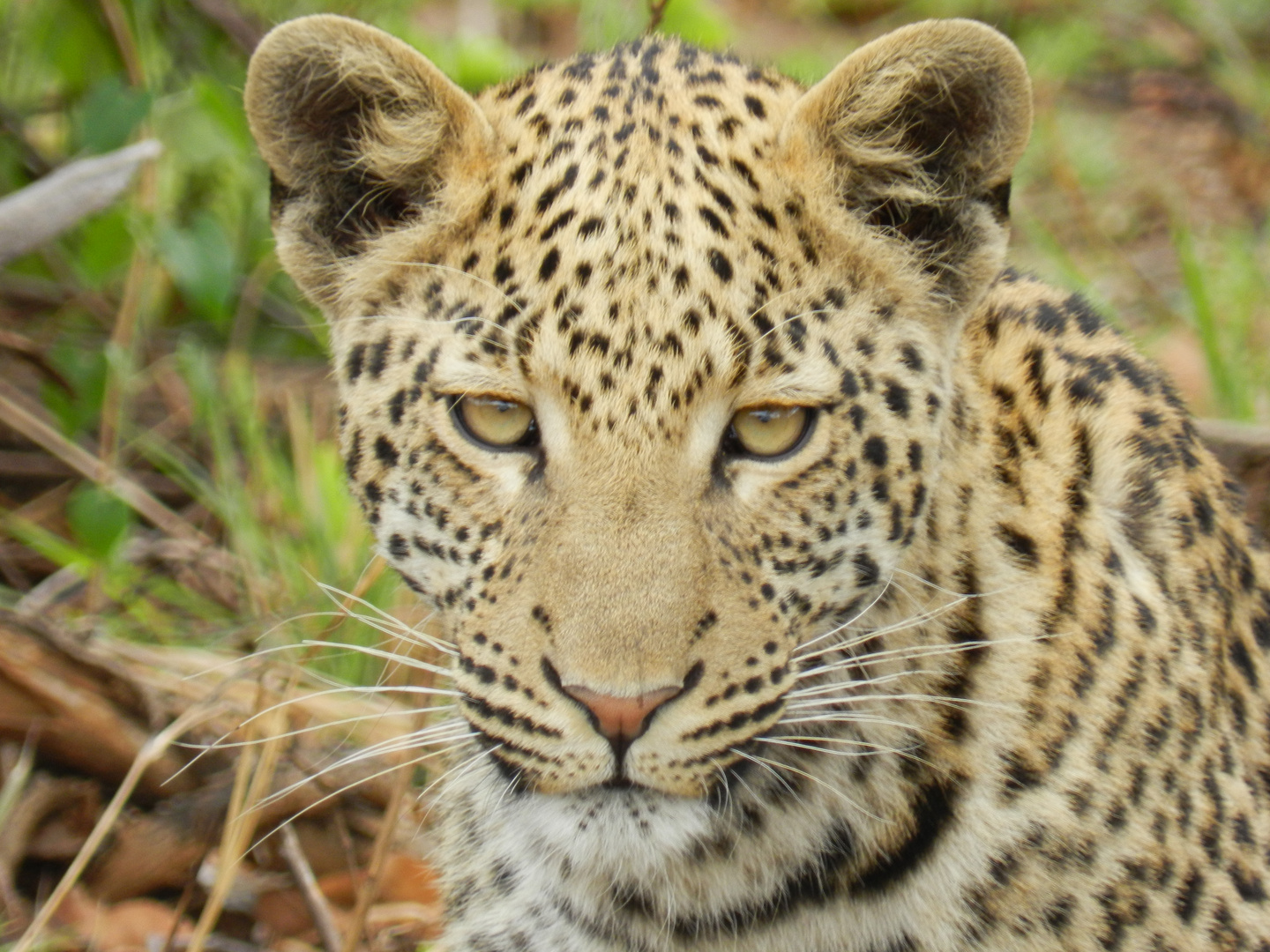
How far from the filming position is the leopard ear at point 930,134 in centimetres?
336

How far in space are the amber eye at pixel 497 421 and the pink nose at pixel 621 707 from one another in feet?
2.04

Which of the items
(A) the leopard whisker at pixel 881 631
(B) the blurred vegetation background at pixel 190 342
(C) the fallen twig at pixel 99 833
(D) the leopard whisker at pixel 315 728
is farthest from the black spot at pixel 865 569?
(C) the fallen twig at pixel 99 833

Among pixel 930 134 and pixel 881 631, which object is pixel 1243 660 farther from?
pixel 930 134

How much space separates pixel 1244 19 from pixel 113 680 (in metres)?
9.82

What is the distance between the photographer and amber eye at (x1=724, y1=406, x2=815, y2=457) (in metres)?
3.29

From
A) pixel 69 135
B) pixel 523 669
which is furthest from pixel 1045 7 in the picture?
pixel 523 669

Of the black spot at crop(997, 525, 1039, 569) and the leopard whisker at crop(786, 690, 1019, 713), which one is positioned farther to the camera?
the black spot at crop(997, 525, 1039, 569)

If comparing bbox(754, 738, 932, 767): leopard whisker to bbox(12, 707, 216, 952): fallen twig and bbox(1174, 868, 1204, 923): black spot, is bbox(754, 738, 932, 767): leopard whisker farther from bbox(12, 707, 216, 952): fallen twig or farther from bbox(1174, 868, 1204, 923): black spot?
bbox(12, 707, 216, 952): fallen twig

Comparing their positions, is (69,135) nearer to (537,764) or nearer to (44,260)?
(44,260)

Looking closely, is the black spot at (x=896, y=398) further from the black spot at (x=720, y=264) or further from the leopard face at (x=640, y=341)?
the black spot at (x=720, y=264)

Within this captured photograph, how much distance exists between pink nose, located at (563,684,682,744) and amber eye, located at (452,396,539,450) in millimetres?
621

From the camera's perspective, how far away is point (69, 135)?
21.0ft

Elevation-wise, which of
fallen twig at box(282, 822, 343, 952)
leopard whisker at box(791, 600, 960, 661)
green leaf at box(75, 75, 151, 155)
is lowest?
fallen twig at box(282, 822, 343, 952)

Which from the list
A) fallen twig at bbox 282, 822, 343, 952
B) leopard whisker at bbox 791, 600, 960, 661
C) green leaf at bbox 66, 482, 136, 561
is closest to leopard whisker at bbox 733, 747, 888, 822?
leopard whisker at bbox 791, 600, 960, 661
